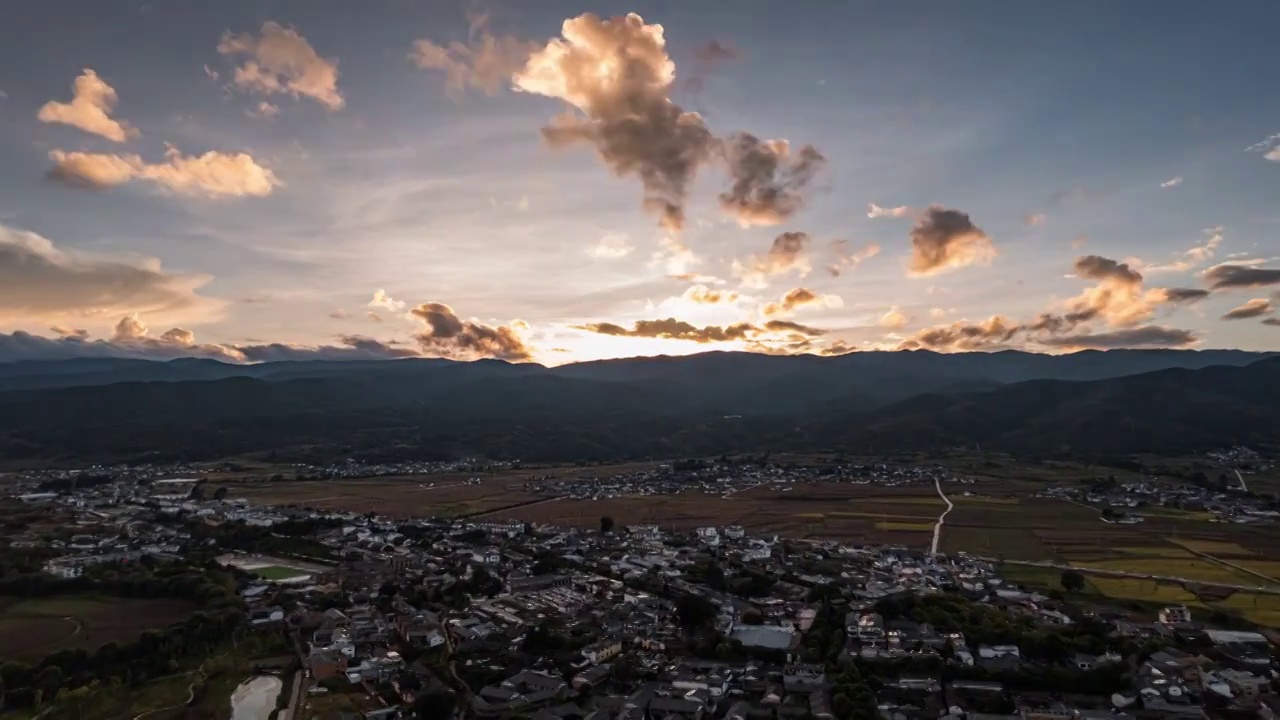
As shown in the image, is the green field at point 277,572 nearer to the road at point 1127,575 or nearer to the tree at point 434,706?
the tree at point 434,706

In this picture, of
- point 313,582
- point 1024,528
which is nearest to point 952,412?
point 1024,528

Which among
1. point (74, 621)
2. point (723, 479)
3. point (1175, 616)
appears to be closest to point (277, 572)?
point (74, 621)

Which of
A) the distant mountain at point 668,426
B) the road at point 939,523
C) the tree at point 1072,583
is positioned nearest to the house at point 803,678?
the tree at point 1072,583

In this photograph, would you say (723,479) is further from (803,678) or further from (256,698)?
(256,698)

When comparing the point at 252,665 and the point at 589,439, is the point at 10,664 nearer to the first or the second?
the point at 252,665

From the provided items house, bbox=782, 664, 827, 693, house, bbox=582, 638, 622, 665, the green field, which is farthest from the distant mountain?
house, bbox=782, 664, 827, 693

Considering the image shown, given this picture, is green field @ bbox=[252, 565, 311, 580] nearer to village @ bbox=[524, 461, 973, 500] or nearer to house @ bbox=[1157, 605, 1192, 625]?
village @ bbox=[524, 461, 973, 500]

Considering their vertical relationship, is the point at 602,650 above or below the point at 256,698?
above
